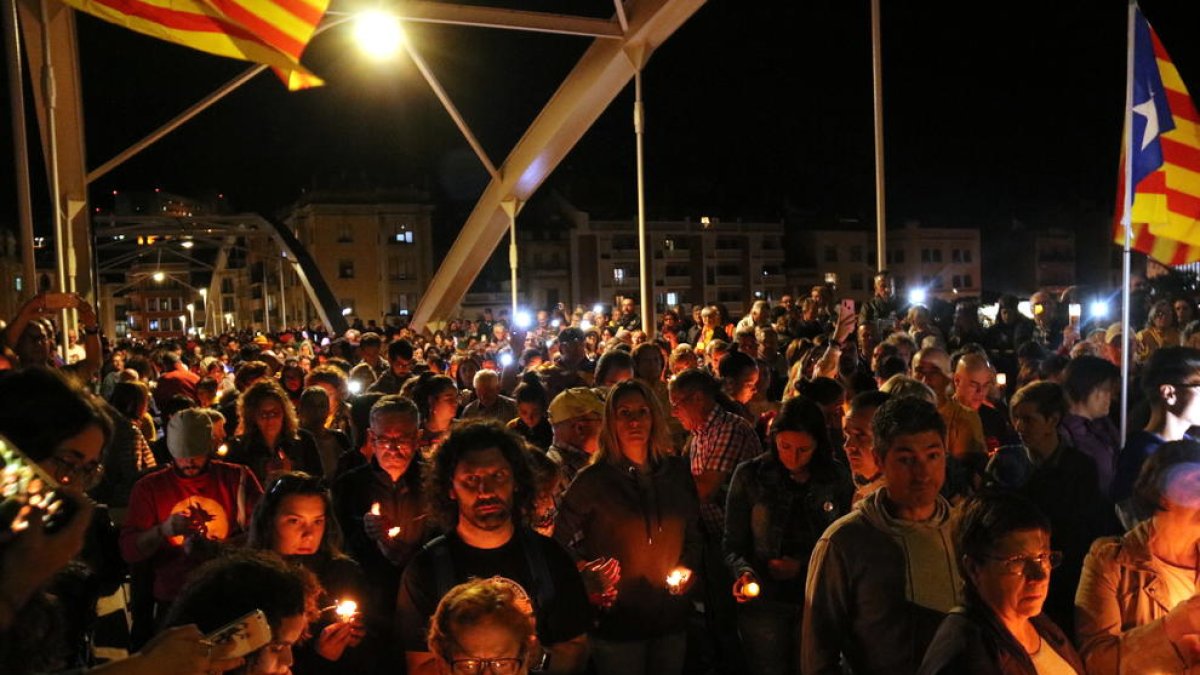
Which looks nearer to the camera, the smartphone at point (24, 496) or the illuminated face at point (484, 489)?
the smartphone at point (24, 496)

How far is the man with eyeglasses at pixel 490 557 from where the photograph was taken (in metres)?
3.56

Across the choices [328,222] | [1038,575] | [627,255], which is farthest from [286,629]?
[328,222]

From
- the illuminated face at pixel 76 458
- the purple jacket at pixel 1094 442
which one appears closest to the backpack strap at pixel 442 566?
the illuminated face at pixel 76 458

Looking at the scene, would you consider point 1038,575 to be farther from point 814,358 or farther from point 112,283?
point 112,283

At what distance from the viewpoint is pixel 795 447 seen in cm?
494

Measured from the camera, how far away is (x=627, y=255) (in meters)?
73.3

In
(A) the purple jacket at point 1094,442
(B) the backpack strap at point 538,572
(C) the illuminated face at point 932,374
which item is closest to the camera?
(B) the backpack strap at point 538,572

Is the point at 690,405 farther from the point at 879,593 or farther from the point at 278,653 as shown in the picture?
the point at 278,653

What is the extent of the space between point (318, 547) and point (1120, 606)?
311cm

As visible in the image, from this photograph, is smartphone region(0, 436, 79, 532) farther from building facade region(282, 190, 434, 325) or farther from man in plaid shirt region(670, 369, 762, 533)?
building facade region(282, 190, 434, 325)

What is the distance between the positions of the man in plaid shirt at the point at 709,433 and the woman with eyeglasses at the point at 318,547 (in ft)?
7.68

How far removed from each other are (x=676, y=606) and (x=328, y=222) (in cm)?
7378

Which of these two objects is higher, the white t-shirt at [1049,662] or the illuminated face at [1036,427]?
the illuminated face at [1036,427]

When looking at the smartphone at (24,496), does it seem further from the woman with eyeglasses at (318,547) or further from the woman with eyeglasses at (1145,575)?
the woman with eyeglasses at (1145,575)
